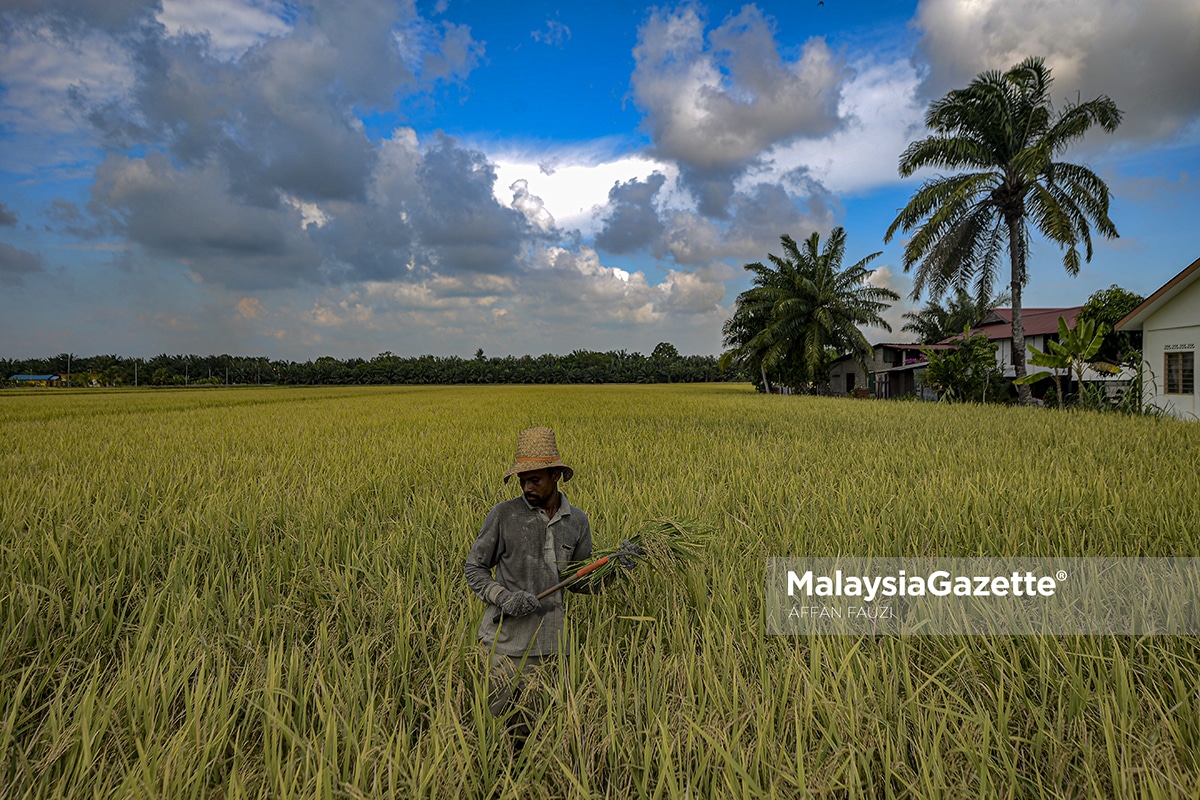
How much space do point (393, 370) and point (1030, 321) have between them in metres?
73.0

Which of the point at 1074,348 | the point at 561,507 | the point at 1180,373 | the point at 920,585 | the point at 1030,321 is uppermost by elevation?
the point at 1030,321

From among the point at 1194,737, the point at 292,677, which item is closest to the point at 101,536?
the point at 292,677

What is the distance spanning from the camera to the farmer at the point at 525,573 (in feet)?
5.12

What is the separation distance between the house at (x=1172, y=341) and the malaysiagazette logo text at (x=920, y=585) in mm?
13310

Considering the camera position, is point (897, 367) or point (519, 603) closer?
point (519, 603)

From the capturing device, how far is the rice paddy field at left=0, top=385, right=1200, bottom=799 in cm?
131

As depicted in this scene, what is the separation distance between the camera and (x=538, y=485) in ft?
5.03

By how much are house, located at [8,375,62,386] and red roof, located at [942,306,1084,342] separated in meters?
102

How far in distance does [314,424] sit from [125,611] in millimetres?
8644

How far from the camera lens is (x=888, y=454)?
230 inches

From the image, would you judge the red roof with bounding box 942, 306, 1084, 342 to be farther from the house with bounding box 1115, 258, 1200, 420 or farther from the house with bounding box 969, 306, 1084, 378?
the house with bounding box 1115, 258, 1200, 420

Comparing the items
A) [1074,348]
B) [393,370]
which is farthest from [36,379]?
[1074,348]

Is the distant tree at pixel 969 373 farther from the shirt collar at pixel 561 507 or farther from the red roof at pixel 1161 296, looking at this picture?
the shirt collar at pixel 561 507

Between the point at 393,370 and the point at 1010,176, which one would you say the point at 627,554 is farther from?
the point at 393,370
